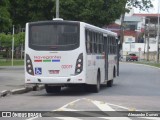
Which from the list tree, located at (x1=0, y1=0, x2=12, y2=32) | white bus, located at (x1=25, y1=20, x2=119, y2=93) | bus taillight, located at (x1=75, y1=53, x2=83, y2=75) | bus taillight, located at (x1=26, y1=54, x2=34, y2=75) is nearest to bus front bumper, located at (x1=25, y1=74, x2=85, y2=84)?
white bus, located at (x1=25, y1=20, x2=119, y2=93)

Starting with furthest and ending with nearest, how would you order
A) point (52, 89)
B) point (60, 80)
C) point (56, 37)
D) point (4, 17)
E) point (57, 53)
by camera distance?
1. point (4, 17)
2. point (52, 89)
3. point (56, 37)
4. point (57, 53)
5. point (60, 80)

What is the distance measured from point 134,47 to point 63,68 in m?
103

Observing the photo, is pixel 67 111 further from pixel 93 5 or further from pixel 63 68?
pixel 93 5

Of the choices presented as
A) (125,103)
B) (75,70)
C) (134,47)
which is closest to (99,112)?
(125,103)

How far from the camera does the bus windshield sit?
21.8 meters

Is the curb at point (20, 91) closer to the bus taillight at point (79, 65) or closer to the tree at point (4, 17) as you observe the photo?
the bus taillight at point (79, 65)

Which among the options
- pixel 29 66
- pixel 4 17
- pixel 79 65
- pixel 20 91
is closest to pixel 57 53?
pixel 79 65

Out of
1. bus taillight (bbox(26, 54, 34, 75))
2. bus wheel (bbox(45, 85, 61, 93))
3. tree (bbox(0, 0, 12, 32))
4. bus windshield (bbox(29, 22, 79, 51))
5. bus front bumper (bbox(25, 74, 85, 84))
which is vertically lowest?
bus wheel (bbox(45, 85, 61, 93))

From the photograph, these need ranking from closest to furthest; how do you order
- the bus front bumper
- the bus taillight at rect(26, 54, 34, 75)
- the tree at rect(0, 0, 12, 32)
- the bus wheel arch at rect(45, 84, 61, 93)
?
the bus front bumper
the bus taillight at rect(26, 54, 34, 75)
the bus wheel arch at rect(45, 84, 61, 93)
the tree at rect(0, 0, 12, 32)

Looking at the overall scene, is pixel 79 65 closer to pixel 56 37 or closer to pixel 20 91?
pixel 56 37

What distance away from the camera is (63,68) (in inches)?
857

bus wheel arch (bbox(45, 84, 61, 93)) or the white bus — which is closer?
the white bus

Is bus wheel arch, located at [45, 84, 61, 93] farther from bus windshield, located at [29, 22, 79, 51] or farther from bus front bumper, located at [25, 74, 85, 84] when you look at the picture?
bus windshield, located at [29, 22, 79, 51]

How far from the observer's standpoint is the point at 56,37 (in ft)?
71.9
